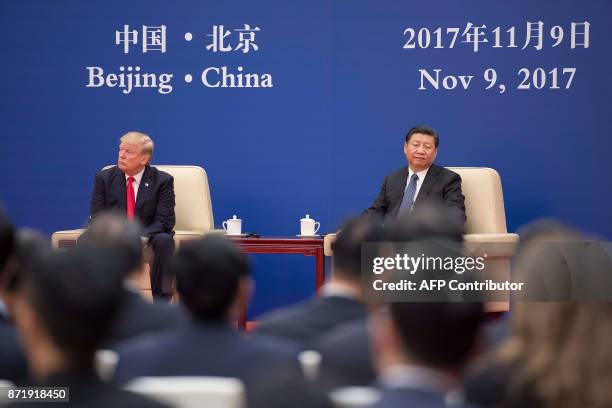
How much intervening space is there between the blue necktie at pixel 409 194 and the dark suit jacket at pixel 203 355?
152 inches

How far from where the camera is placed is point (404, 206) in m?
5.79

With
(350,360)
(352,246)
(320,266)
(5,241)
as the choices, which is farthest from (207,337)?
(320,266)

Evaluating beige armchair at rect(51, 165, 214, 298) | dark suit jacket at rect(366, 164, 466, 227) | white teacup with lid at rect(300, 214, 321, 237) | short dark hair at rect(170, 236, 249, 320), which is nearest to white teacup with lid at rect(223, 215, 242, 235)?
beige armchair at rect(51, 165, 214, 298)

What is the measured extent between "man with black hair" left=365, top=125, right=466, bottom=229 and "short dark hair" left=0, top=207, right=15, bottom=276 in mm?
3663

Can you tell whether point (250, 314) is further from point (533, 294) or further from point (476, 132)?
point (533, 294)

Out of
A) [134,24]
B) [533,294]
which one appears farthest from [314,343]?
[134,24]

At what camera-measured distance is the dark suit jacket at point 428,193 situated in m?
5.63

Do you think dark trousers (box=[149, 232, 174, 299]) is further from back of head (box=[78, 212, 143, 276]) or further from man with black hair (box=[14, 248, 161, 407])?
man with black hair (box=[14, 248, 161, 407])

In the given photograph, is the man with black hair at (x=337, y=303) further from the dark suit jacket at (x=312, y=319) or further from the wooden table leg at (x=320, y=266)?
the wooden table leg at (x=320, y=266)

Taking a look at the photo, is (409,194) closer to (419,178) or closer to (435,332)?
(419,178)

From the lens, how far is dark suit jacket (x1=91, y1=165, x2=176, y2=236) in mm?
5699

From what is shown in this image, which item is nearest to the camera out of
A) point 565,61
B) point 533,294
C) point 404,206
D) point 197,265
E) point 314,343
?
point 533,294

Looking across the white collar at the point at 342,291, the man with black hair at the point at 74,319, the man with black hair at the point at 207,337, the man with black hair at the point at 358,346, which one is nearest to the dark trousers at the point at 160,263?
the white collar at the point at 342,291

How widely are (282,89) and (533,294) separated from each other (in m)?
5.13
